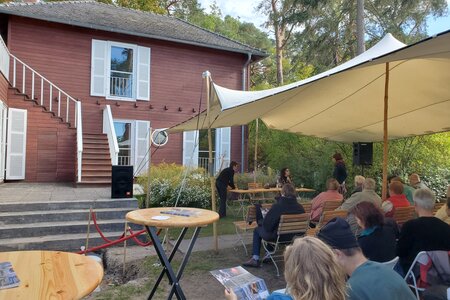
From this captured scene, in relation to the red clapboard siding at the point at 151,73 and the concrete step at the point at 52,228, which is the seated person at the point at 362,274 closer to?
the concrete step at the point at 52,228

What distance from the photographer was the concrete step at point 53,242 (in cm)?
551

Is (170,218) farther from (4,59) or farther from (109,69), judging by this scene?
(109,69)

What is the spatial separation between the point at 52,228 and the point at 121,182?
164cm

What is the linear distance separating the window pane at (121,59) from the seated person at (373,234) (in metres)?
11.5

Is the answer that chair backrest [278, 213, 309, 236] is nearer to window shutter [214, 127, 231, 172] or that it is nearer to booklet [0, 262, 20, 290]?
booklet [0, 262, 20, 290]

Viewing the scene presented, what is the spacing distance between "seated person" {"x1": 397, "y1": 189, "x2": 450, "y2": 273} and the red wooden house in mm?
8012

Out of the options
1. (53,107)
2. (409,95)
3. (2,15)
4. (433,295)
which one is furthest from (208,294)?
(2,15)

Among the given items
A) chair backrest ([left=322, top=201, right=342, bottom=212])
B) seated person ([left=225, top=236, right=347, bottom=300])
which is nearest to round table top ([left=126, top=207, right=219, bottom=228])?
seated person ([left=225, top=236, right=347, bottom=300])

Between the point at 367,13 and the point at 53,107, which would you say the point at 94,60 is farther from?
the point at 367,13

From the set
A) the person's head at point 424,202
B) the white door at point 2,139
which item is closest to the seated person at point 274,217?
the person's head at point 424,202

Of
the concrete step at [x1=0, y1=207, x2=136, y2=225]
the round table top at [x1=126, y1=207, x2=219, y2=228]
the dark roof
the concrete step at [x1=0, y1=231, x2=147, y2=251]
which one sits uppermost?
the dark roof

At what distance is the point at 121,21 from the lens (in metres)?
13.2

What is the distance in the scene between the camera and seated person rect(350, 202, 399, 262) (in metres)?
2.85

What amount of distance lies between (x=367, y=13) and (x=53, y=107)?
16.2 m
